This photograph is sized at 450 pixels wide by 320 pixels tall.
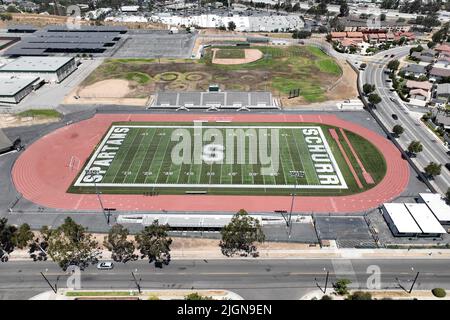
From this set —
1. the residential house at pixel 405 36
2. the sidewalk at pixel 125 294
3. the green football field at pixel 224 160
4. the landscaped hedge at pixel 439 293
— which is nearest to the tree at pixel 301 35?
the residential house at pixel 405 36

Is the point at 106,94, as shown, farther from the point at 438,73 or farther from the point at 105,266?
the point at 438,73

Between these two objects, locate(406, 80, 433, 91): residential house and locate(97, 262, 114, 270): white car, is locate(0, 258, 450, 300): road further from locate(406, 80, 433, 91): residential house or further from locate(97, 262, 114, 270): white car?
locate(406, 80, 433, 91): residential house

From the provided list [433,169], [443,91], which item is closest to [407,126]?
[433,169]

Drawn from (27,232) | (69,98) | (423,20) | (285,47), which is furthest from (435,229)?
(423,20)

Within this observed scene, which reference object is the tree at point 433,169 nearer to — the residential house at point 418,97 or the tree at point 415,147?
the tree at point 415,147

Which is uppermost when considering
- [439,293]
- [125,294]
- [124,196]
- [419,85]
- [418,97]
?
[419,85]

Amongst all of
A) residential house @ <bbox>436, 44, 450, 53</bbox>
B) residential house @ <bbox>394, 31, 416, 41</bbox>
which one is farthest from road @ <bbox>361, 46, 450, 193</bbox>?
residential house @ <bbox>394, 31, 416, 41</bbox>
